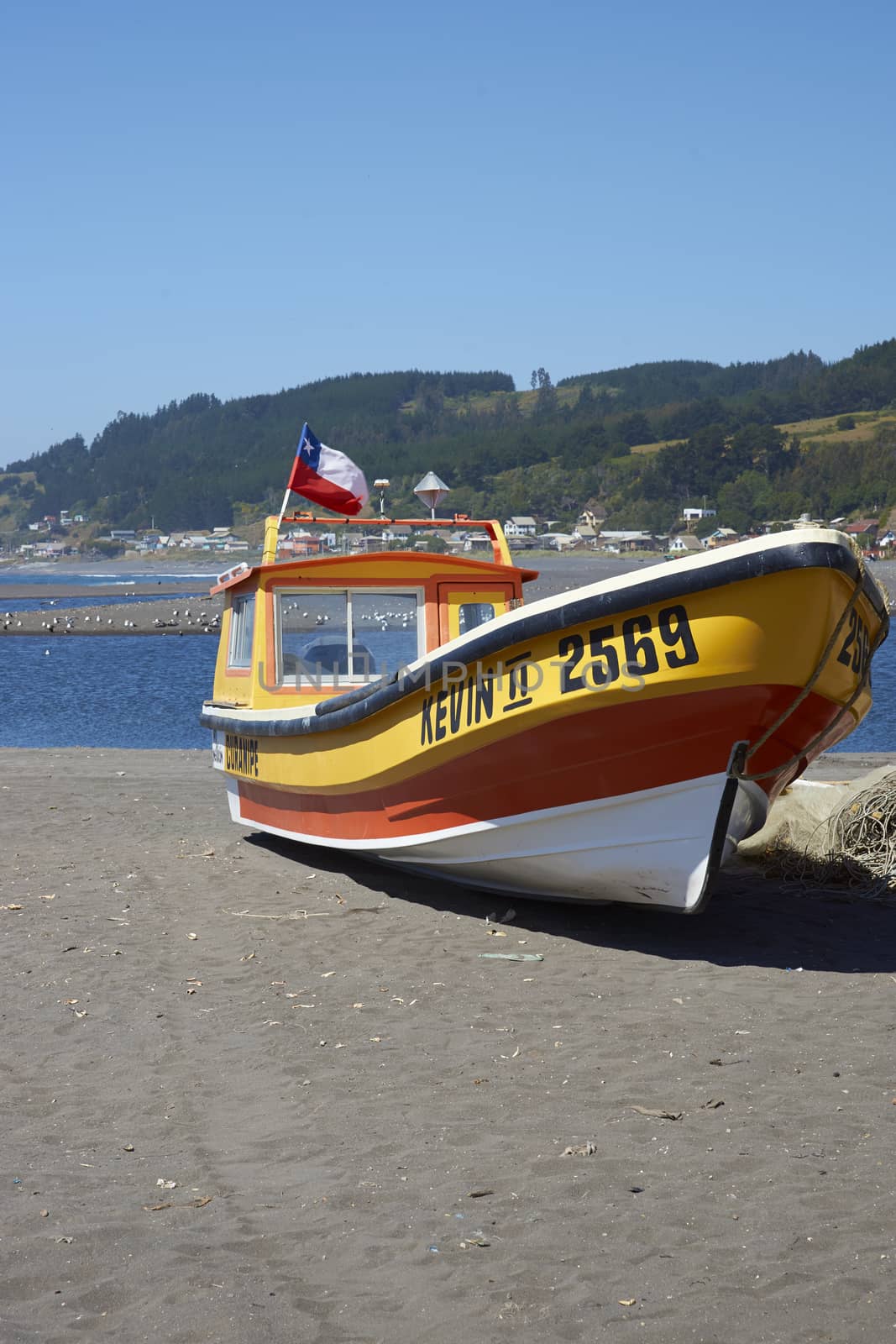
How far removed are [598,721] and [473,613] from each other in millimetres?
3003

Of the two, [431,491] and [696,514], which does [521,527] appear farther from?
[431,491]

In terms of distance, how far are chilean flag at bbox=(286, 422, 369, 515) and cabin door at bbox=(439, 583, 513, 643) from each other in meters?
1.60

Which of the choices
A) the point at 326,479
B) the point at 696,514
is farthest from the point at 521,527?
the point at 326,479

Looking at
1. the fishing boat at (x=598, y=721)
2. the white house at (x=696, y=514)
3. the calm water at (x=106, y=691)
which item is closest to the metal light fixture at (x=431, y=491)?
the fishing boat at (x=598, y=721)

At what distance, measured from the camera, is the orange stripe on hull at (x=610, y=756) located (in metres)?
6.88

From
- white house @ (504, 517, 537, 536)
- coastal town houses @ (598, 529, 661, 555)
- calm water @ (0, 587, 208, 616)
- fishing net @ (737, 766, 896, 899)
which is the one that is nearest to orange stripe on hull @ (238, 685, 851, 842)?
fishing net @ (737, 766, 896, 899)

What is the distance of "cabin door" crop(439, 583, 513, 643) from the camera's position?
9.83 metres

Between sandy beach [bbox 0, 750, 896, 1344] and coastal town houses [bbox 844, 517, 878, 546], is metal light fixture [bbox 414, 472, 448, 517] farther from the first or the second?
coastal town houses [bbox 844, 517, 878, 546]

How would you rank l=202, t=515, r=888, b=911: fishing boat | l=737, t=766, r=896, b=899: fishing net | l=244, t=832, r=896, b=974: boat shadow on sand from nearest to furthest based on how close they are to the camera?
1. l=202, t=515, r=888, b=911: fishing boat
2. l=244, t=832, r=896, b=974: boat shadow on sand
3. l=737, t=766, r=896, b=899: fishing net

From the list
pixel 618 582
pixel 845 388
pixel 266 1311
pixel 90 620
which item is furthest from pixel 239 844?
pixel 845 388

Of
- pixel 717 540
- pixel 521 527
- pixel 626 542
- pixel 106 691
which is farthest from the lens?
pixel 521 527

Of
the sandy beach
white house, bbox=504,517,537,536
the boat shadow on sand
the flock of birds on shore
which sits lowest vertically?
the flock of birds on shore

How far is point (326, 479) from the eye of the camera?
11078 millimetres

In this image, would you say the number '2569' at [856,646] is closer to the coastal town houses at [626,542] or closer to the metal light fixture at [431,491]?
the metal light fixture at [431,491]
